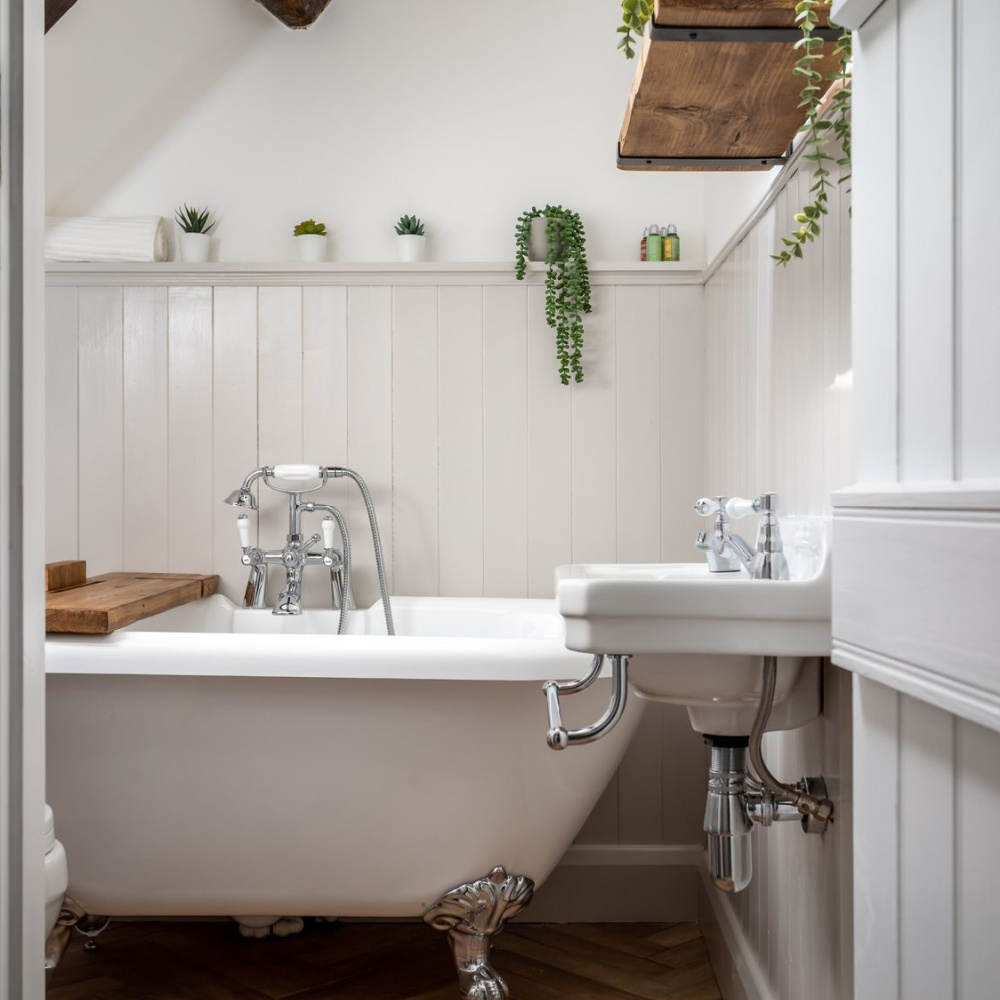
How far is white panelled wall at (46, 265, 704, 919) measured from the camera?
2.51 metres

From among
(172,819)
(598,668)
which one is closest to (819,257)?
(598,668)

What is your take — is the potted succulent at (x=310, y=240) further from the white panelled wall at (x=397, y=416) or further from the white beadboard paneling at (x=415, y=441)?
the white beadboard paneling at (x=415, y=441)

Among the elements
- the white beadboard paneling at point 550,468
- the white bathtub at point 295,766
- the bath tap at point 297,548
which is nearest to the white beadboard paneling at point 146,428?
the bath tap at point 297,548

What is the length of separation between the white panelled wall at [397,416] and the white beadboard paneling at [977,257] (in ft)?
6.22

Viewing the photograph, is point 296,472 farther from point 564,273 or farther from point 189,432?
point 564,273

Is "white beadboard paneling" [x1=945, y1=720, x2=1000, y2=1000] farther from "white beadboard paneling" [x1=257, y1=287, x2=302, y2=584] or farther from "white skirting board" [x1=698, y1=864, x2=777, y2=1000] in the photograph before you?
"white beadboard paneling" [x1=257, y1=287, x2=302, y2=584]

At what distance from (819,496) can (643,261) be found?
4.11 ft

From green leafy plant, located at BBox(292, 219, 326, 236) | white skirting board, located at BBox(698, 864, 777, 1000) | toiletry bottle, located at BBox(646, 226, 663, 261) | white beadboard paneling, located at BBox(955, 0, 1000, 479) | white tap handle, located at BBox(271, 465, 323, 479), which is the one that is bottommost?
white skirting board, located at BBox(698, 864, 777, 1000)

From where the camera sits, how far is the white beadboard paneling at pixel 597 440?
2510 millimetres

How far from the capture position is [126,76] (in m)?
2.50

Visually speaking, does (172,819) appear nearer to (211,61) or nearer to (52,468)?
(52,468)

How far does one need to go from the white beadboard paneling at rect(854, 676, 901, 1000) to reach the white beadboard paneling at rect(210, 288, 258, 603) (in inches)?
79.4

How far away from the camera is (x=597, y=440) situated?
251 centimetres

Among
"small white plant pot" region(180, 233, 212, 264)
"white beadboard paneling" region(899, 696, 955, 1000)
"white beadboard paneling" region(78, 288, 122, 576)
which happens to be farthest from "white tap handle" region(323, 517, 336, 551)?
"white beadboard paneling" region(899, 696, 955, 1000)
